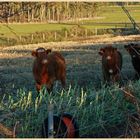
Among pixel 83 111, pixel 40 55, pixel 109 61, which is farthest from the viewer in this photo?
pixel 109 61

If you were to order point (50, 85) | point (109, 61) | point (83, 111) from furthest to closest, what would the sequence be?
point (109, 61)
point (50, 85)
point (83, 111)

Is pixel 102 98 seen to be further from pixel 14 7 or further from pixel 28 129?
pixel 14 7

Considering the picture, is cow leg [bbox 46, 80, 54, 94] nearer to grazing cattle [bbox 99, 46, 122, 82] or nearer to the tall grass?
grazing cattle [bbox 99, 46, 122, 82]

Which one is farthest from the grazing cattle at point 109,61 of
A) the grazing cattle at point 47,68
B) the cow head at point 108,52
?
the grazing cattle at point 47,68

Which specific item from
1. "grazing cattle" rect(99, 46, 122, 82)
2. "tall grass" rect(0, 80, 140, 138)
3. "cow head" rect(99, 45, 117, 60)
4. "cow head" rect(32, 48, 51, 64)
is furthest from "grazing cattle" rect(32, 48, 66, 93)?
"tall grass" rect(0, 80, 140, 138)

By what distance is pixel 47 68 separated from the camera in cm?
1275

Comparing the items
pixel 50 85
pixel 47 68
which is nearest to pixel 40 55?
pixel 47 68

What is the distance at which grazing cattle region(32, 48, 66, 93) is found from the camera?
1254cm

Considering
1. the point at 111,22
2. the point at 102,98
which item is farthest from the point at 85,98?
the point at 111,22

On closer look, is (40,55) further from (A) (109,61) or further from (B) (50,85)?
(A) (109,61)

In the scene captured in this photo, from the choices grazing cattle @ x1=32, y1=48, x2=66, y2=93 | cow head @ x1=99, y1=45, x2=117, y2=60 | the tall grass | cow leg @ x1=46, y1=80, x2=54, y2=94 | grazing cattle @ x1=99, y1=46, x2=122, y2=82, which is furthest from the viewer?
cow head @ x1=99, y1=45, x2=117, y2=60

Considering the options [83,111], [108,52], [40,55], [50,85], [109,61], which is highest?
[83,111]

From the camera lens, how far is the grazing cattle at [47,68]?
12539mm

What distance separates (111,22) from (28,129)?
54309 mm
